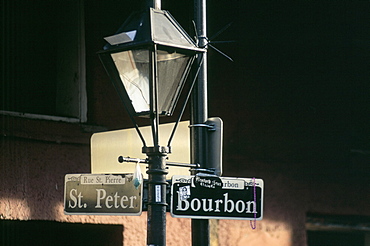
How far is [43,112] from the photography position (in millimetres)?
6496

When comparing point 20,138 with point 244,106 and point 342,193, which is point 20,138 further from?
point 342,193

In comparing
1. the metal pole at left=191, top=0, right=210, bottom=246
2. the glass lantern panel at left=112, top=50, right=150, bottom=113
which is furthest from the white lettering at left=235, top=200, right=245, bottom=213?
the glass lantern panel at left=112, top=50, right=150, bottom=113

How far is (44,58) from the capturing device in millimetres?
6570

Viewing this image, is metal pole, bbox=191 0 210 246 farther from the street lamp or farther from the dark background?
the dark background

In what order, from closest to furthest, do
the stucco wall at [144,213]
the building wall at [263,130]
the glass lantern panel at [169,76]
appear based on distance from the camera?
the glass lantern panel at [169,76], the stucco wall at [144,213], the building wall at [263,130]

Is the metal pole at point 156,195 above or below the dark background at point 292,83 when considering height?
below

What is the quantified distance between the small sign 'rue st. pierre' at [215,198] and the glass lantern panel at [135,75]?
53 centimetres

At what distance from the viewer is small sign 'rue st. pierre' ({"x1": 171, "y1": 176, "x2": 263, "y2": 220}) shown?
14.5ft

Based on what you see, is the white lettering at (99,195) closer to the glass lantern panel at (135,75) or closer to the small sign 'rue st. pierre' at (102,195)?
the small sign 'rue st. pierre' at (102,195)

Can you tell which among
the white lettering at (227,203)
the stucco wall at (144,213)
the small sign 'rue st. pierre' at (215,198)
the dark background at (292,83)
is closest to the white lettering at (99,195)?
the small sign 'rue st. pierre' at (215,198)

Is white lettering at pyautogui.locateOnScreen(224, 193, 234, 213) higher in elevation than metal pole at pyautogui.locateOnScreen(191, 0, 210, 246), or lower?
lower

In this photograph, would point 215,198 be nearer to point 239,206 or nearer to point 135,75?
point 239,206

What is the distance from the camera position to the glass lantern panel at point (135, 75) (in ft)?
13.6

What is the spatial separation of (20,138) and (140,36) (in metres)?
2.22
